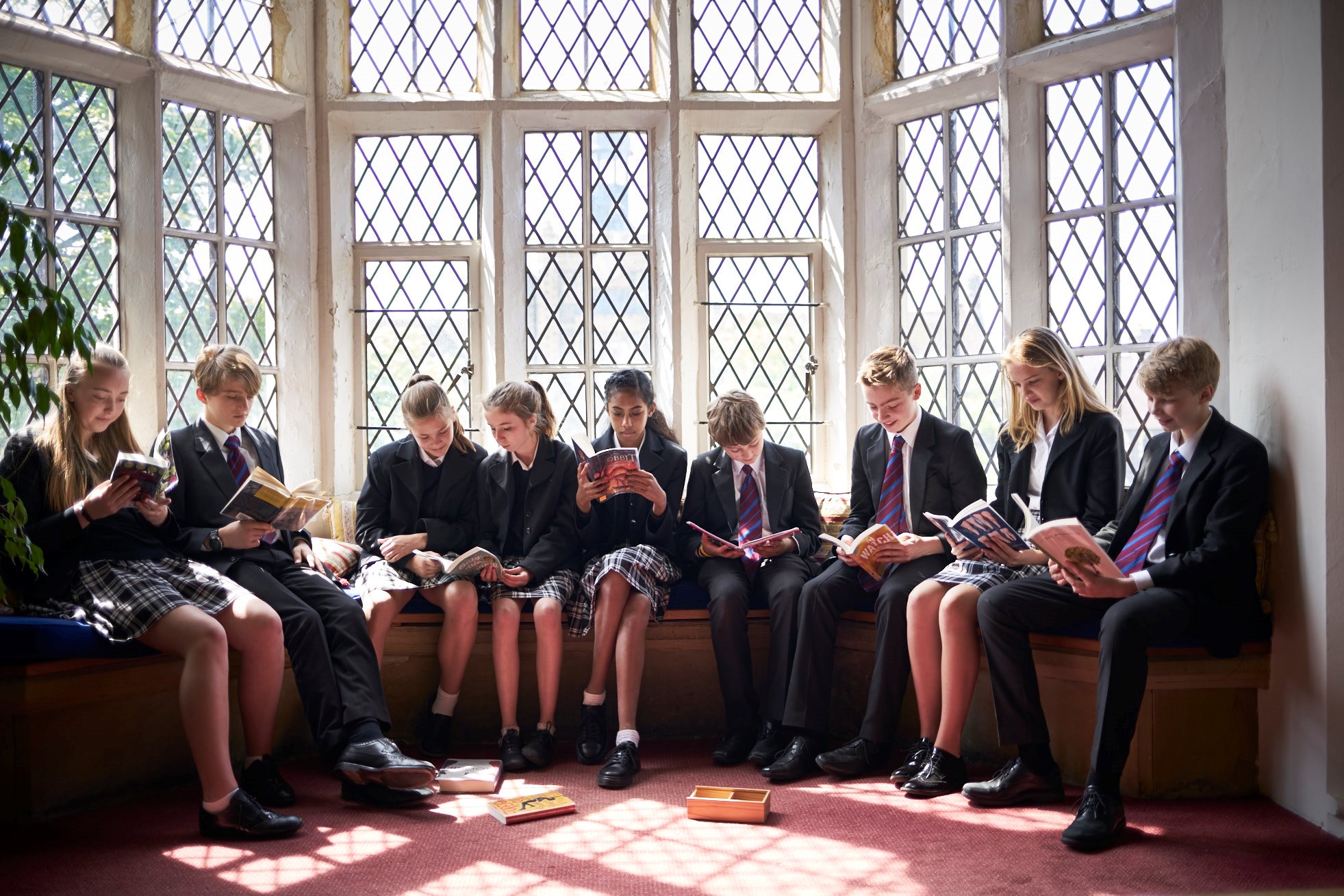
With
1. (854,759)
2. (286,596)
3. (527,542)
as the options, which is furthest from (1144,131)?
(286,596)

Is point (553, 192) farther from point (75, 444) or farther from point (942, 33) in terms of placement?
point (75, 444)

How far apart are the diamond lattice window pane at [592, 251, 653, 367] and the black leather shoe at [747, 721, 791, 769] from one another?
6.82 feet

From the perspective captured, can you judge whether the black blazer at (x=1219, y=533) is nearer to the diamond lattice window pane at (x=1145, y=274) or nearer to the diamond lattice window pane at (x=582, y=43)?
the diamond lattice window pane at (x=1145, y=274)

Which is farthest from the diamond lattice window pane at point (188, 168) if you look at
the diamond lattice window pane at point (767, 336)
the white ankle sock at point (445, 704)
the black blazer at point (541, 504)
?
the white ankle sock at point (445, 704)

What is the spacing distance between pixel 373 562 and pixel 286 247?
6.08 ft

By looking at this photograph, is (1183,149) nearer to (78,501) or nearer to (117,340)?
(78,501)

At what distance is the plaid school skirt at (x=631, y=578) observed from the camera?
405 centimetres

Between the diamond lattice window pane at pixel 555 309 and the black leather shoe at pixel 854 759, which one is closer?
the black leather shoe at pixel 854 759

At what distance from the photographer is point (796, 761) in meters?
3.72

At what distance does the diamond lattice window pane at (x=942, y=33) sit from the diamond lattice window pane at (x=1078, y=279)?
89 centimetres

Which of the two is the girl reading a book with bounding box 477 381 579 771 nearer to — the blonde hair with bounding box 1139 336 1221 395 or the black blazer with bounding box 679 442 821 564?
the black blazer with bounding box 679 442 821 564

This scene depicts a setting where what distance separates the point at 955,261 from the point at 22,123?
156 inches

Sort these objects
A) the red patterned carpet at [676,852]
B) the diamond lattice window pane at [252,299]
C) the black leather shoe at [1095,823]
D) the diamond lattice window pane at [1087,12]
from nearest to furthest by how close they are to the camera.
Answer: the red patterned carpet at [676,852], the black leather shoe at [1095,823], the diamond lattice window pane at [1087,12], the diamond lattice window pane at [252,299]

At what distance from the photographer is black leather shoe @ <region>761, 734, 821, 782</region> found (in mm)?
3691
